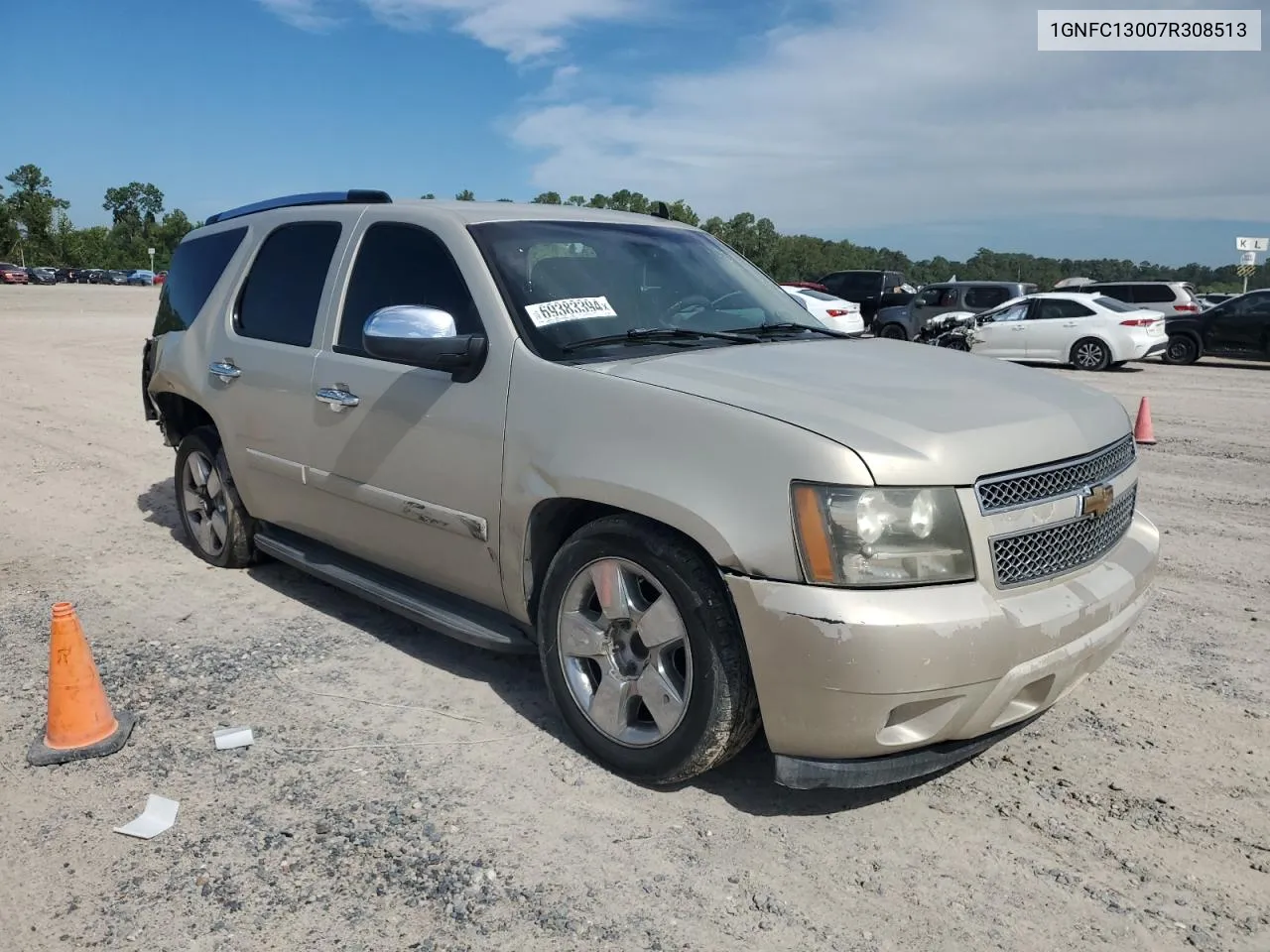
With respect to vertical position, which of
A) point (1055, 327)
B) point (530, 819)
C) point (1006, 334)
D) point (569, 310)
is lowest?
point (530, 819)

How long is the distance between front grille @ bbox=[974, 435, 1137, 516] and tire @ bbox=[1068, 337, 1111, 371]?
668 inches

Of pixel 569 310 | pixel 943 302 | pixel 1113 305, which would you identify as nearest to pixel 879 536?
A: pixel 569 310

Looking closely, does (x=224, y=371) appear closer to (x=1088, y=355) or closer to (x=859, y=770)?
(x=859, y=770)

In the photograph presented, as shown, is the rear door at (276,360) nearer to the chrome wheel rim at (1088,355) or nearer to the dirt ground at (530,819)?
the dirt ground at (530,819)

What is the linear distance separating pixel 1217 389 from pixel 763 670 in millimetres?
14852

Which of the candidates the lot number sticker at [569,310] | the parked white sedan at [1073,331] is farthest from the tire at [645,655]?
the parked white sedan at [1073,331]

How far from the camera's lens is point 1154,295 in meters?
22.9

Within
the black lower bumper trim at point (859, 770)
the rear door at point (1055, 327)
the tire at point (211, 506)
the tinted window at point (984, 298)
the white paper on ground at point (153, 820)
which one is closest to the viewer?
the black lower bumper trim at point (859, 770)

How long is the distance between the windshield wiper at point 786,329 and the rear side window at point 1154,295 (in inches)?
850

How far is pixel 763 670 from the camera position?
283 centimetres

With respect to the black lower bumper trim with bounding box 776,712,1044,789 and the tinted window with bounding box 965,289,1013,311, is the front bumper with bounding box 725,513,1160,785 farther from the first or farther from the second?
the tinted window with bounding box 965,289,1013,311

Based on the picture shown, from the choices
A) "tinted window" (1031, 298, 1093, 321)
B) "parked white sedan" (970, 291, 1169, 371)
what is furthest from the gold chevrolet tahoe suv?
"tinted window" (1031, 298, 1093, 321)

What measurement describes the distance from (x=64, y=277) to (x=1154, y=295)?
81.4 metres

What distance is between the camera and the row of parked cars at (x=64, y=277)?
67.1 meters
